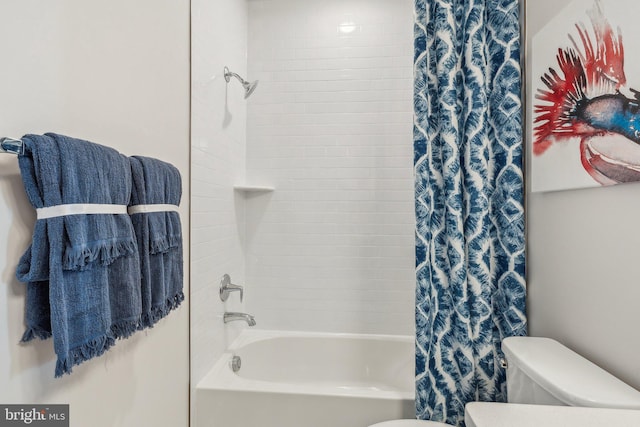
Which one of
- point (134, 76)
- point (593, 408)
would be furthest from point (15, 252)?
point (593, 408)

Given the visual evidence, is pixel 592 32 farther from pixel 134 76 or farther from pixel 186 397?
pixel 186 397

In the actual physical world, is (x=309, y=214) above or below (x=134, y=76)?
below

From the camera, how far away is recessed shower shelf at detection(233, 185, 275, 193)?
221 centimetres

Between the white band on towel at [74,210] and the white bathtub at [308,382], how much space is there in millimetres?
1119

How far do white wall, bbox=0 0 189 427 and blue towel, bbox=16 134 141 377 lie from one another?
0.23 feet

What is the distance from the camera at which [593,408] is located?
88cm

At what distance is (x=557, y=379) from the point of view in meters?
1.01

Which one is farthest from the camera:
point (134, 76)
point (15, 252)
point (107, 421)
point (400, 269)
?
point (400, 269)

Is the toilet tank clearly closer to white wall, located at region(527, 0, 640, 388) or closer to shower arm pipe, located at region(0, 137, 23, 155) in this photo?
white wall, located at region(527, 0, 640, 388)

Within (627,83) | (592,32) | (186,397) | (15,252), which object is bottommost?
(186,397)

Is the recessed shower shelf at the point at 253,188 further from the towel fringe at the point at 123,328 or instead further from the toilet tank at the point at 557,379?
the toilet tank at the point at 557,379

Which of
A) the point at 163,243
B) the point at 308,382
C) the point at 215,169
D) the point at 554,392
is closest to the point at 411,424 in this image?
the point at 554,392

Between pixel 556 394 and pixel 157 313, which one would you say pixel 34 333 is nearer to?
pixel 157 313

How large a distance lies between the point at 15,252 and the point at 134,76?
65cm
